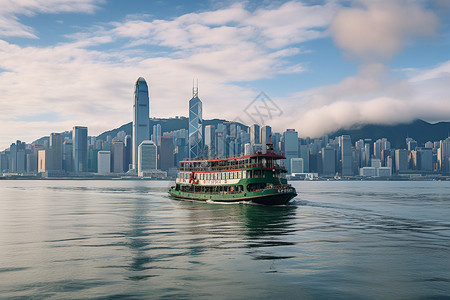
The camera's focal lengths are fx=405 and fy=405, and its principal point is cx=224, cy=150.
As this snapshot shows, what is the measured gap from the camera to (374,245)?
3569 centimetres

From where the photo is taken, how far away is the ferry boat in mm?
73625

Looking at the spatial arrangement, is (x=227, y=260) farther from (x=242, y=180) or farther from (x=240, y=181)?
(x=240, y=181)

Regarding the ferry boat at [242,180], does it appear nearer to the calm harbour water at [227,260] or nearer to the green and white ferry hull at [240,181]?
the green and white ferry hull at [240,181]

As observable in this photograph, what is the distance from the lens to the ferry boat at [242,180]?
73625 millimetres

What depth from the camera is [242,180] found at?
254 feet

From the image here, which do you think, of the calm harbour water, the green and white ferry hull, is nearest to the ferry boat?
the green and white ferry hull

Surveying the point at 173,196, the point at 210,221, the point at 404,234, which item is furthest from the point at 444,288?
the point at 173,196

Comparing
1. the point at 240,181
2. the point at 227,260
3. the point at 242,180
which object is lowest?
the point at 227,260

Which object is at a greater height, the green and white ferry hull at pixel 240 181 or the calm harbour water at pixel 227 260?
the green and white ferry hull at pixel 240 181

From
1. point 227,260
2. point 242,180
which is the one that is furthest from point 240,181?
point 227,260

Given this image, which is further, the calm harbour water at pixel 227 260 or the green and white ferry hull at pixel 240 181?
the green and white ferry hull at pixel 240 181

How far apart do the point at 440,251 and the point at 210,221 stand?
28.7 meters

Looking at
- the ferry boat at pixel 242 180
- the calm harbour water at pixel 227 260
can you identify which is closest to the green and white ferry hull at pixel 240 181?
the ferry boat at pixel 242 180

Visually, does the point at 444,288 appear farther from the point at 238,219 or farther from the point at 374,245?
the point at 238,219
